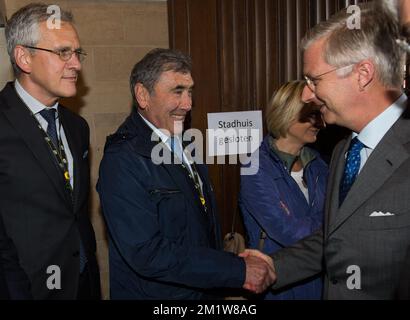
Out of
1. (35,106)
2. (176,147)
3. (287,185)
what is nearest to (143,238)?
(176,147)

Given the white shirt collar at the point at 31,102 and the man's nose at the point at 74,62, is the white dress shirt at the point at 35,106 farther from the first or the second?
the man's nose at the point at 74,62

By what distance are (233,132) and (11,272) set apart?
5.34 feet

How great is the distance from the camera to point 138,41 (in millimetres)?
2688

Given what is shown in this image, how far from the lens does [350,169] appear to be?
5.63 ft

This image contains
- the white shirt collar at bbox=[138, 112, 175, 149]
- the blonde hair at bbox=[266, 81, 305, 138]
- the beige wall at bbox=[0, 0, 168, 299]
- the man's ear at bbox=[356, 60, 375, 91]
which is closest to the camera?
the man's ear at bbox=[356, 60, 375, 91]

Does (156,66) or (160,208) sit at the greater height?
(156,66)

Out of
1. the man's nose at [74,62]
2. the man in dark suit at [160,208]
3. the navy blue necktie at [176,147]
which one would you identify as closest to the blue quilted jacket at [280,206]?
the man in dark suit at [160,208]

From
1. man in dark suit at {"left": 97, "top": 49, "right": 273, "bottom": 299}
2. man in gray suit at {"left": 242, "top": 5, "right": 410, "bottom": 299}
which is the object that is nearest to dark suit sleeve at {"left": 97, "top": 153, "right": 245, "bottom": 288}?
man in dark suit at {"left": 97, "top": 49, "right": 273, "bottom": 299}

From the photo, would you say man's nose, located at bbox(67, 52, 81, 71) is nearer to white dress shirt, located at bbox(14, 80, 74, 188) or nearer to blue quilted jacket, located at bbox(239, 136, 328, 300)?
white dress shirt, located at bbox(14, 80, 74, 188)

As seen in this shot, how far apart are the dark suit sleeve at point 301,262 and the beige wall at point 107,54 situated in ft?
3.75

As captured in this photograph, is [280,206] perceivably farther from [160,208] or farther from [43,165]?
[43,165]

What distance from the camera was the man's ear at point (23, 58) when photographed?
193 centimetres

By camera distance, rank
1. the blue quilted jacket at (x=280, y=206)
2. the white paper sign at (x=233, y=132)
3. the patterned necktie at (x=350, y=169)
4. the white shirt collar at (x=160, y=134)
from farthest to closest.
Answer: the white paper sign at (x=233, y=132), the blue quilted jacket at (x=280, y=206), the white shirt collar at (x=160, y=134), the patterned necktie at (x=350, y=169)

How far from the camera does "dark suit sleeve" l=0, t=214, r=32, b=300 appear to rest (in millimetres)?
1732
